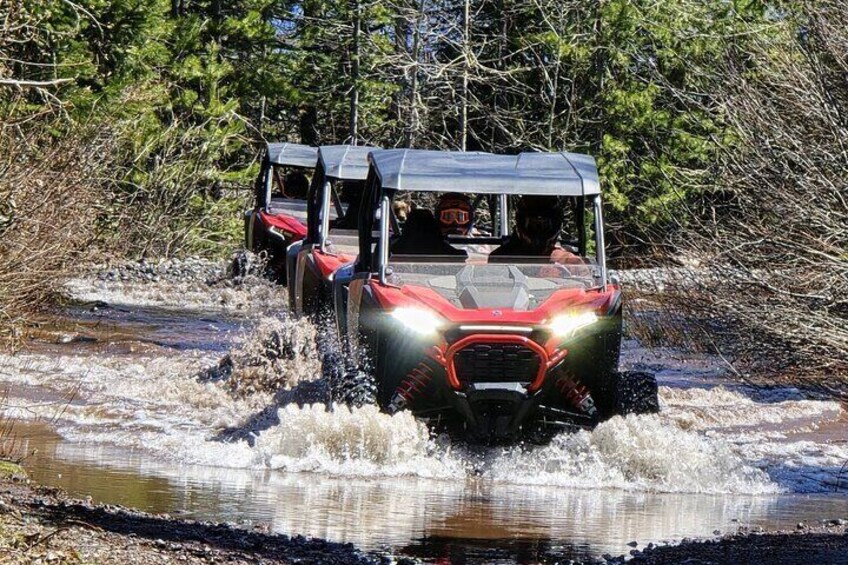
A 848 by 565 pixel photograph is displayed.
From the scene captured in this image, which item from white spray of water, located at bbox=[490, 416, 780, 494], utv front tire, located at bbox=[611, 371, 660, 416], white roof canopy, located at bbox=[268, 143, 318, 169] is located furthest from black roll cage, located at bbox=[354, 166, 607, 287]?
white roof canopy, located at bbox=[268, 143, 318, 169]

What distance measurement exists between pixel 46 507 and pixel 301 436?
3.66m

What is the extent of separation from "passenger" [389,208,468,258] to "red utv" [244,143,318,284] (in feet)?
30.6

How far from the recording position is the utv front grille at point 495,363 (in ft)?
37.9

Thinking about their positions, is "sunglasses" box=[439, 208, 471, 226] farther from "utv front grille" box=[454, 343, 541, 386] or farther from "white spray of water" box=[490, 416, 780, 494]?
"utv front grille" box=[454, 343, 541, 386]

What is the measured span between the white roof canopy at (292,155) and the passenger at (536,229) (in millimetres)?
10646

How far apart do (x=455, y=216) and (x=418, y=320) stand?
3256 mm

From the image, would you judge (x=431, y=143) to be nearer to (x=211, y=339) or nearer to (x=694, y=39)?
(x=694, y=39)

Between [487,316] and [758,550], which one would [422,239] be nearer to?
[487,316]

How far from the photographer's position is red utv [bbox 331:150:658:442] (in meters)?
11.6

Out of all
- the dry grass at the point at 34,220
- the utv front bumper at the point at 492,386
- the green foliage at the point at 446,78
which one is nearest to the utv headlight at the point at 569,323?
the utv front bumper at the point at 492,386

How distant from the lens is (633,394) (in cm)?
1250

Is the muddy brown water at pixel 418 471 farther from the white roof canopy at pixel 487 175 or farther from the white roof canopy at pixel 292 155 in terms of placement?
the white roof canopy at pixel 292 155

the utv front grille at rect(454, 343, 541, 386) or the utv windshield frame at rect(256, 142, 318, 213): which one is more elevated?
the utv windshield frame at rect(256, 142, 318, 213)

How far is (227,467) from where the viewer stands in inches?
466
